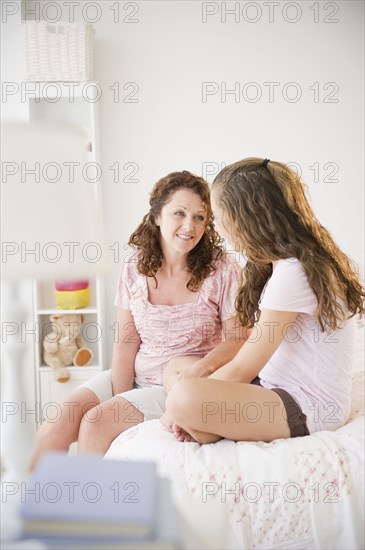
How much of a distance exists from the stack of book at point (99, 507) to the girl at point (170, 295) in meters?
1.05

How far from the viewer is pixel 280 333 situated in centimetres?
150

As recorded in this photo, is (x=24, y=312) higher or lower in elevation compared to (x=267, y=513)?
higher

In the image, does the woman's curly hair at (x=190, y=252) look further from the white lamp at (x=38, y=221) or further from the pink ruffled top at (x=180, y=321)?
the white lamp at (x=38, y=221)

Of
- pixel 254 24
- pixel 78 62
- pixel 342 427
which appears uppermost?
pixel 254 24

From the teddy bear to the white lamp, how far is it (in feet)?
7.22

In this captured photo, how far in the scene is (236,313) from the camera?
1.92 metres

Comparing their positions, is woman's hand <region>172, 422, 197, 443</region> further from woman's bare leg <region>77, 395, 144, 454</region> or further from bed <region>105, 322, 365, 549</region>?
woman's bare leg <region>77, 395, 144, 454</region>

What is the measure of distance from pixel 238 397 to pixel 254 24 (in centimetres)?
243

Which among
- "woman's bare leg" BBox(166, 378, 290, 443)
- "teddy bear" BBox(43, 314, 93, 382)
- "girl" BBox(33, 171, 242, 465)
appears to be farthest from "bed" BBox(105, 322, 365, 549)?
"teddy bear" BBox(43, 314, 93, 382)

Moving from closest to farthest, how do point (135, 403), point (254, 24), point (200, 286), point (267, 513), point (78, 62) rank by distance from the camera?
point (267, 513), point (135, 403), point (200, 286), point (78, 62), point (254, 24)

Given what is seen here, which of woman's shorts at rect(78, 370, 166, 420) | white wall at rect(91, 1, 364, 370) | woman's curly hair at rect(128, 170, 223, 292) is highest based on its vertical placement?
white wall at rect(91, 1, 364, 370)

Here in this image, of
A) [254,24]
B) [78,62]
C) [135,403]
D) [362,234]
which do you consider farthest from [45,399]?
[254,24]

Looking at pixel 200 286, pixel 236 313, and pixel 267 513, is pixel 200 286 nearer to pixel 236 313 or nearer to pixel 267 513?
pixel 236 313

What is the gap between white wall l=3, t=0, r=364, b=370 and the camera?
10.7 feet
